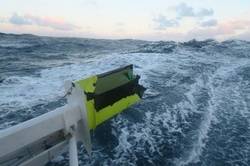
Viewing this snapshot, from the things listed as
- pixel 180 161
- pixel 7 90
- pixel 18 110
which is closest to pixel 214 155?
pixel 180 161

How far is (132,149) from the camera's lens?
5039mm

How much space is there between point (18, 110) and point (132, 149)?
2.74 meters

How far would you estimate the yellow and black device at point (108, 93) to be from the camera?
3.78 metres

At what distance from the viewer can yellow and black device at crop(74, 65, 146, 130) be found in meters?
3.78

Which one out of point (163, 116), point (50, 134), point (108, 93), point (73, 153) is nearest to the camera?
point (73, 153)

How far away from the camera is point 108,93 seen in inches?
164

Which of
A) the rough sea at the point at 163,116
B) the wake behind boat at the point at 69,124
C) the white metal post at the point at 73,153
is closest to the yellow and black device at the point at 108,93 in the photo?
the wake behind boat at the point at 69,124

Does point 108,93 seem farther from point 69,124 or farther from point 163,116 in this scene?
point 163,116

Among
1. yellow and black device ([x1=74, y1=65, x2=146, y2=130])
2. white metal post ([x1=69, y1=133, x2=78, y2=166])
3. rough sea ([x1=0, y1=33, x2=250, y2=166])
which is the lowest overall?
rough sea ([x1=0, y1=33, x2=250, y2=166])

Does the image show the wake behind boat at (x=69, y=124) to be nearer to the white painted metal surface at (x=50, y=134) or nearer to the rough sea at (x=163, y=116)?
the white painted metal surface at (x=50, y=134)

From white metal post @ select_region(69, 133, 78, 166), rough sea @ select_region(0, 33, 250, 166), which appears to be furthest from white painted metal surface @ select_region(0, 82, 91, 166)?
rough sea @ select_region(0, 33, 250, 166)

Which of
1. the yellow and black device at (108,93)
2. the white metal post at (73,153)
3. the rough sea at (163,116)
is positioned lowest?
the rough sea at (163,116)

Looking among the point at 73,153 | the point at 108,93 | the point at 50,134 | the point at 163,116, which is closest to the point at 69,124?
the point at 50,134

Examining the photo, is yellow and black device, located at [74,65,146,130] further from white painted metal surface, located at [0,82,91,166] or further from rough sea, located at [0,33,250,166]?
rough sea, located at [0,33,250,166]
